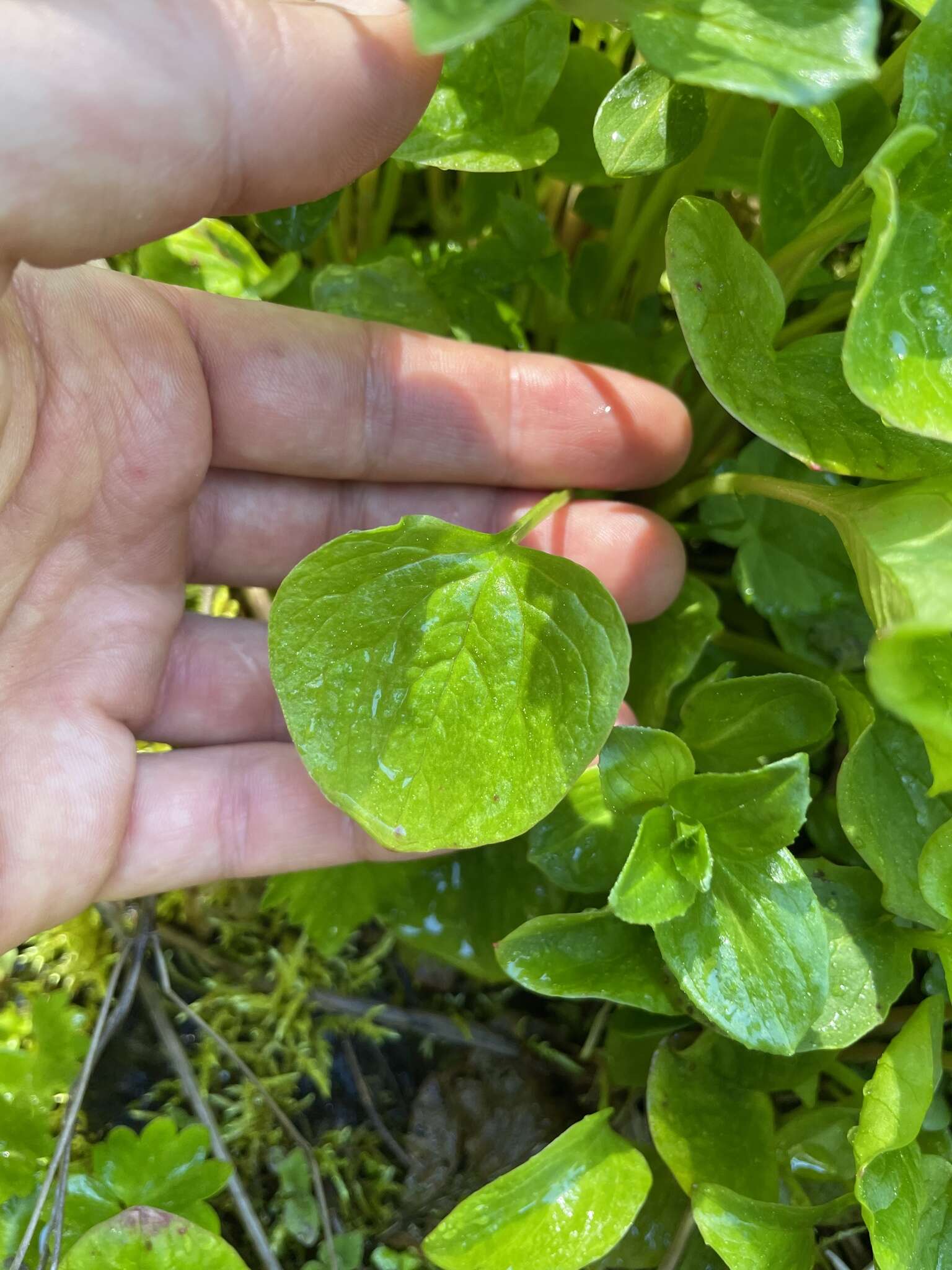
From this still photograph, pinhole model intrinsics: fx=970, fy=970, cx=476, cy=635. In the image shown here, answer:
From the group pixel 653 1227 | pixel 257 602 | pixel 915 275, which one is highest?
pixel 915 275

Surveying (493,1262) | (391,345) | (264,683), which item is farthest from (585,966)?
(391,345)

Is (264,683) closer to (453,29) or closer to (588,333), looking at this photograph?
(588,333)

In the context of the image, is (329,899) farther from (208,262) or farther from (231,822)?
(208,262)

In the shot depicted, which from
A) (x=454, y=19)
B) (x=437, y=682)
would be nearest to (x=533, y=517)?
(x=437, y=682)

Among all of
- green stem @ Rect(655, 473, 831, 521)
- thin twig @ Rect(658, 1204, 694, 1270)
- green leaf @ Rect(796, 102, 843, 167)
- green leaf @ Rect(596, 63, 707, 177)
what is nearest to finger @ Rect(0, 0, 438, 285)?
green leaf @ Rect(596, 63, 707, 177)

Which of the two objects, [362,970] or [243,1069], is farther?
[362,970]

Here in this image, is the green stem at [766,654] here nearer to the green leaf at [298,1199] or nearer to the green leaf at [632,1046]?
the green leaf at [632,1046]

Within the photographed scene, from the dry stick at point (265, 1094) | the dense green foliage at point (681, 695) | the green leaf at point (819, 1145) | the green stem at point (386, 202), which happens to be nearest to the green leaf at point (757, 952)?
the dense green foliage at point (681, 695)
